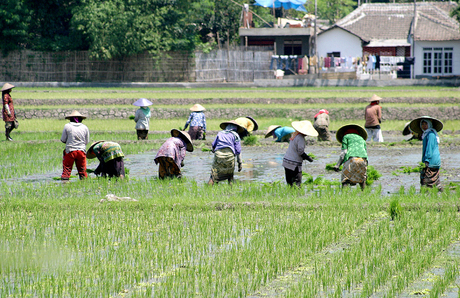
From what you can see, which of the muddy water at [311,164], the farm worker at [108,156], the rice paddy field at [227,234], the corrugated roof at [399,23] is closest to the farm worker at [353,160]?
the rice paddy field at [227,234]

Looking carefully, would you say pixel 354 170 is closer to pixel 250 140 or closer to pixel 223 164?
pixel 223 164

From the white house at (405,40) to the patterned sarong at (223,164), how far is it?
27109mm

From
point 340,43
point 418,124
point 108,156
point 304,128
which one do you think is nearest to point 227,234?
point 304,128

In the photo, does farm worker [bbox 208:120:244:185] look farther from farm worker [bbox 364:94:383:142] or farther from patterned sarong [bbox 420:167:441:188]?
farm worker [bbox 364:94:383:142]

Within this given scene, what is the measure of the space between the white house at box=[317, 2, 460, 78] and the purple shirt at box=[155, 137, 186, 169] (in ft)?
88.4

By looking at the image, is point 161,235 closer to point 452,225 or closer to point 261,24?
point 452,225

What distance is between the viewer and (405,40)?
119 ft

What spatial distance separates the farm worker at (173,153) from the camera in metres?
10.3

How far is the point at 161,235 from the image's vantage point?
709 centimetres

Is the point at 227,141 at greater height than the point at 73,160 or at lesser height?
greater

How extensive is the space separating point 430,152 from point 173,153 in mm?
4394

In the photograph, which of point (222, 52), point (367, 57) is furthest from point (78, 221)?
point (367, 57)

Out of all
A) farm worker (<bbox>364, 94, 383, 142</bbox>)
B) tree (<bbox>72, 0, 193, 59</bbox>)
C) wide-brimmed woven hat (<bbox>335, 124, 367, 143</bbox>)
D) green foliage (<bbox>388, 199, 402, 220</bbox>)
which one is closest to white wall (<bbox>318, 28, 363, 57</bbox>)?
tree (<bbox>72, 0, 193, 59</bbox>)

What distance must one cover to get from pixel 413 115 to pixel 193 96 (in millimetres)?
9770
